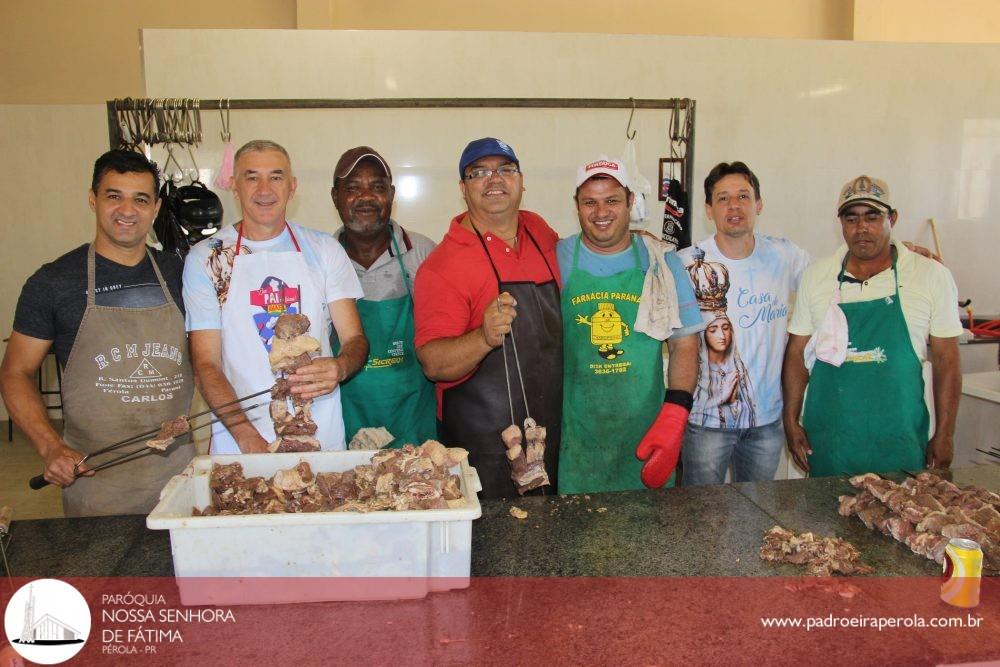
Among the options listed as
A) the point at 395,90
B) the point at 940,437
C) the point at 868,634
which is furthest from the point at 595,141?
the point at 868,634

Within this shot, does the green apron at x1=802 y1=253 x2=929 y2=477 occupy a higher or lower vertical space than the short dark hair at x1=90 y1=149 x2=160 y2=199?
lower

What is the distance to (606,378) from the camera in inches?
113

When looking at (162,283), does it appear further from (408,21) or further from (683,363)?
(408,21)

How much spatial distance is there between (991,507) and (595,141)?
3.40 m

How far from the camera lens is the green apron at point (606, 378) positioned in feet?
9.41

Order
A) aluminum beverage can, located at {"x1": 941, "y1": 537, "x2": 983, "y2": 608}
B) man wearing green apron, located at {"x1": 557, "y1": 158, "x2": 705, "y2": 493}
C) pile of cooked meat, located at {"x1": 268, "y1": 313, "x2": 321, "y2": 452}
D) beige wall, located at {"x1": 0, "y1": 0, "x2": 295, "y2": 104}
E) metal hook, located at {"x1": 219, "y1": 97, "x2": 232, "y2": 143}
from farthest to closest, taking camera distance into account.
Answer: beige wall, located at {"x1": 0, "y1": 0, "x2": 295, "y2": 104}
metal hook, located at {"x1": 219, "y1": 97, "x2": 232, "y2": 143}
man wearing green apron, located at {"x1": 557, "y1": 158, "x2": 705, "y2": 493}
pile of cooked meat, located at {"x1": 268, "y1": 313, "x2": 321, "y2": 452}
aluminum beverage can, located at {"x1": 941, "y1": 537, "x2": 983, "y2": 608}

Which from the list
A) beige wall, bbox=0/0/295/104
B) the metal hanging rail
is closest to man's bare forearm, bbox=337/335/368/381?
the metal hanging rail

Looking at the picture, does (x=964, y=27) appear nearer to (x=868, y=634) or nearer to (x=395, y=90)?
(x=395, y=90)

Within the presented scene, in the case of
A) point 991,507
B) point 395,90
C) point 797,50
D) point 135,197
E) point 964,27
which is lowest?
point 991,507

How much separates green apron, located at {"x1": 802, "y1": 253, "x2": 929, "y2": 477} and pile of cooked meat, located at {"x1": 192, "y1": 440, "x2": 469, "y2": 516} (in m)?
1.75

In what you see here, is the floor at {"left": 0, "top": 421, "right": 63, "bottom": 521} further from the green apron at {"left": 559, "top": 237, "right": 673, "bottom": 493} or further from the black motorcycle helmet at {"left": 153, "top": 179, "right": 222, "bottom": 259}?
the green apron at {"left": 559, "top": 237, "right": 673, "bottom": 493}

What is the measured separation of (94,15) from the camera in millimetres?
7094

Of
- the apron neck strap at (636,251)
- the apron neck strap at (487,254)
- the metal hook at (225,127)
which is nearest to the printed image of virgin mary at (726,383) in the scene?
the apron neck strap at (636,251)

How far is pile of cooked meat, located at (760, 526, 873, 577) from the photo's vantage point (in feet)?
6.37
